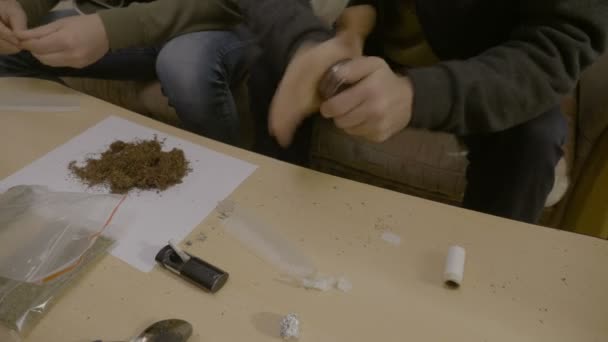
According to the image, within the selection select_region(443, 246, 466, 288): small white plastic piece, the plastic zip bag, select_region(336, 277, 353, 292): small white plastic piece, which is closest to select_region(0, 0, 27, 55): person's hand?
the plastic zip bag

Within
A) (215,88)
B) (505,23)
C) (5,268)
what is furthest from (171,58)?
(505,23)

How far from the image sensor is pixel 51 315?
558 mm

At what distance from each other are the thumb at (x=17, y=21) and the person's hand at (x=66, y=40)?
51 mm

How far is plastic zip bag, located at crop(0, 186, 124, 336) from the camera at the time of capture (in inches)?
22.1

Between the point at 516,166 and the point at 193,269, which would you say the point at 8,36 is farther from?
the point at 516,166

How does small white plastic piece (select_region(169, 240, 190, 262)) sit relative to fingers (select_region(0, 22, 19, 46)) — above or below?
below

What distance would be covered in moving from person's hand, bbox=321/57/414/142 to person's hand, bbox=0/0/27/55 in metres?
0.76

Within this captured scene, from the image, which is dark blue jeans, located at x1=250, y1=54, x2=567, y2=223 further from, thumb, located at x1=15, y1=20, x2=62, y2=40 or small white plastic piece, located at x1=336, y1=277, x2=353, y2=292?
thumb, located at x1=15, y1=20, x2=62, y2=40

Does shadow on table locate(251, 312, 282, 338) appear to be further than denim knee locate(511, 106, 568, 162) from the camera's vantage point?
No

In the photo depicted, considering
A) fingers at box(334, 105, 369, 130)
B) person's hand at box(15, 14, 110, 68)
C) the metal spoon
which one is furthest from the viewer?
person's hand at box(15, 14, 110, 68)

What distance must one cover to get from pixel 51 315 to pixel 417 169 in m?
0.78

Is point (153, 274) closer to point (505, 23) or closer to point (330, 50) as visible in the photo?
point (330, 50)

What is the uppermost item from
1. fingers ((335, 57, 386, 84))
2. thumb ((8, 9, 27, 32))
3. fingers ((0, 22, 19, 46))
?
fingers ((335, 57, 386, 84))

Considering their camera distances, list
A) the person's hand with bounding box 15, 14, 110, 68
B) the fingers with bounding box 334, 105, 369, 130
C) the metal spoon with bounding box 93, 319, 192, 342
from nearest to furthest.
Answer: the metal spoon with bounding box 93, 319, 192, 342 < the fingers with bounding box 334, 105, 369, 130 < the person's hand with bounding box 15, 14, 110, 68
